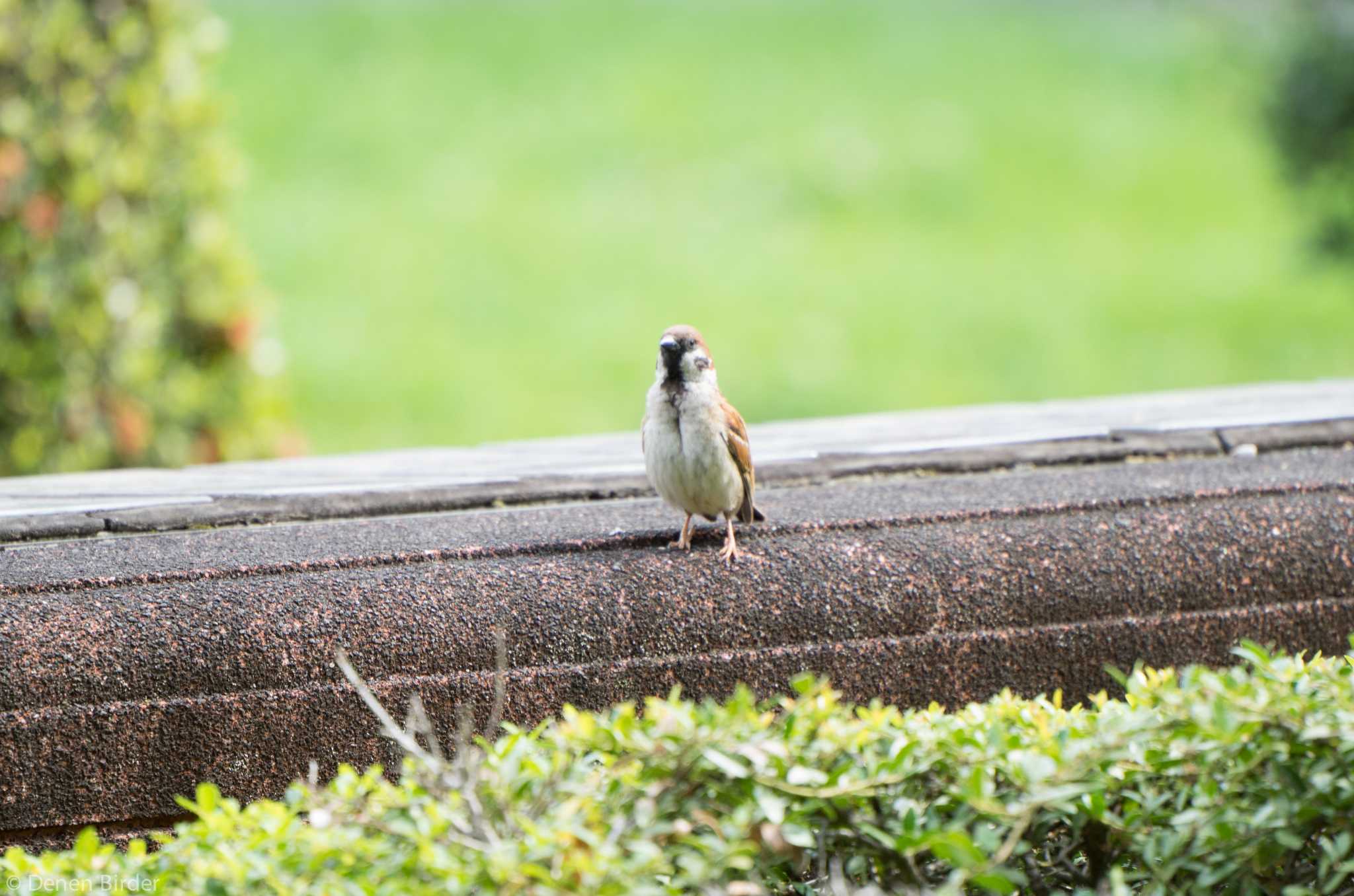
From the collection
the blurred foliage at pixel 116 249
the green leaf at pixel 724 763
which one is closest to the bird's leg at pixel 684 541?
the green leaf at pixel 724 763

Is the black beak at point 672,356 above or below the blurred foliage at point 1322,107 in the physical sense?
below

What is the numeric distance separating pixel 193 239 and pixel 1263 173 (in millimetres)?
13509

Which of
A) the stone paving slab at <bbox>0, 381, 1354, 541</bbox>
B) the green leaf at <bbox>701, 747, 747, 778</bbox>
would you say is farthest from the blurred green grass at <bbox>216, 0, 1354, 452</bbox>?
the green leaf at <bbox>701, 747, 747, 778</bbox>

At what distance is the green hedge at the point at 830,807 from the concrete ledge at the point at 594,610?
1.36 ft

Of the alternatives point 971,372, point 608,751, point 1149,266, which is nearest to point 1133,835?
point 608,751

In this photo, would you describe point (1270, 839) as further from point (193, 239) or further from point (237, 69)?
point (237, 69)

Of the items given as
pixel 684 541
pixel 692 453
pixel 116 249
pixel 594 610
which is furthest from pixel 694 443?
pixel 116 249

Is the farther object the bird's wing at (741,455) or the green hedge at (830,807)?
the bird's wing at (741,455)

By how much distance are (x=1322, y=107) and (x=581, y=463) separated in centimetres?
548

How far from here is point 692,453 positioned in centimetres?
288

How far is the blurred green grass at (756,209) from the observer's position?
37.8 ft

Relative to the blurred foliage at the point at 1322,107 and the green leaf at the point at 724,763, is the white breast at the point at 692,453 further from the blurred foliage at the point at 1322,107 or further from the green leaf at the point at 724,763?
the blurred foliage at the point at 1322,107

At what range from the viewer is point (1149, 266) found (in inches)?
549

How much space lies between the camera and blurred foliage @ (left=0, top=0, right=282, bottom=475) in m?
5.02
